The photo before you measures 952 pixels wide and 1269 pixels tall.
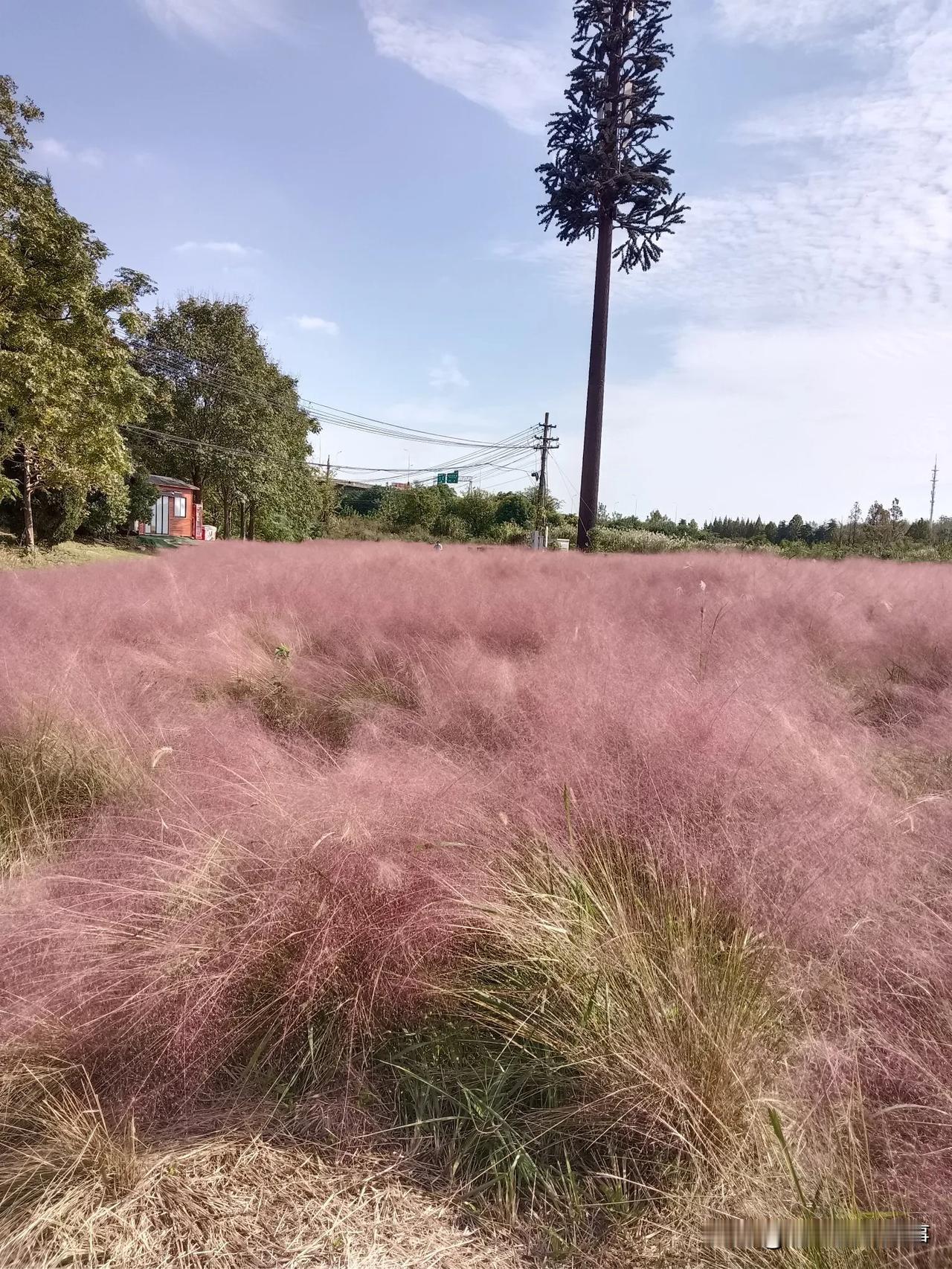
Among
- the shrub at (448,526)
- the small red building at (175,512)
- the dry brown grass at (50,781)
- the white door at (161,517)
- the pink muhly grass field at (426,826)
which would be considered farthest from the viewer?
the shrub at (448,526)

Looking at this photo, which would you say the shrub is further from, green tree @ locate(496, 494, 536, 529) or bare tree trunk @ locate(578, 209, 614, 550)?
bare tree trunk @ locate(578, 209, 614, 550)

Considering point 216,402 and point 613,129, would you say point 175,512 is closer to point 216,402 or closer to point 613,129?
point 216,402

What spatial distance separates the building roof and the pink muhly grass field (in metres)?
30.6

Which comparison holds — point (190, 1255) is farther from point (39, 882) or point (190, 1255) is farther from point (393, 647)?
point (393, 647)

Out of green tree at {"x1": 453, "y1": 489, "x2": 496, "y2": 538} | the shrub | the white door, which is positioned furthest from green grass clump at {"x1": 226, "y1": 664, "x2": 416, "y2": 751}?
green tree at {"x1": 453, "y1": 489, "x2": 496, "y2": 538}

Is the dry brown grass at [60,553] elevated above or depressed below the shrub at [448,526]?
below

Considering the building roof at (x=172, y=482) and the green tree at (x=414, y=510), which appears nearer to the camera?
the building roof at (x=172, y=482)

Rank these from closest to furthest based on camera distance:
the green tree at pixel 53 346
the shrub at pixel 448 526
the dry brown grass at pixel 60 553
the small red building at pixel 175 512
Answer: the green tree at pixel 53 346, the dry brown grass at pixel 60 553, the small red building at pixel 175 512, the shrub at pixel 448 526

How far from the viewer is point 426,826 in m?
1.42

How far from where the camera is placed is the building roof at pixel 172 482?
29.9 m

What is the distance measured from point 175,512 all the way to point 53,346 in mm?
18930

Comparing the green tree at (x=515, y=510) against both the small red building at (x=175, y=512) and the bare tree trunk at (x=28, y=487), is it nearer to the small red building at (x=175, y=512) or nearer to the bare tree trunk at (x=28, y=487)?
the small red building at (x=175, y=512)

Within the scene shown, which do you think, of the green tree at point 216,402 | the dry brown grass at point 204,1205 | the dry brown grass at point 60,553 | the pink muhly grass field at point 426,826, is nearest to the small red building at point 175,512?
the green tree at point 216,402

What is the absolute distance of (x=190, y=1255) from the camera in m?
0.88
